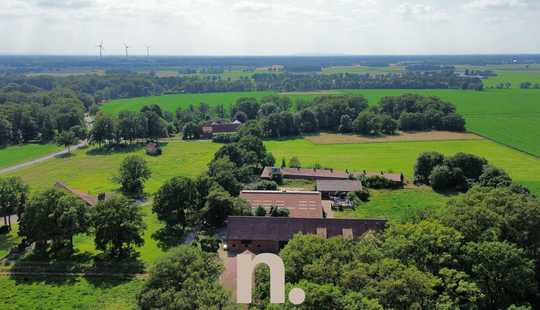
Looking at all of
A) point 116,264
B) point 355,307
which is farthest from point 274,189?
point 355,307

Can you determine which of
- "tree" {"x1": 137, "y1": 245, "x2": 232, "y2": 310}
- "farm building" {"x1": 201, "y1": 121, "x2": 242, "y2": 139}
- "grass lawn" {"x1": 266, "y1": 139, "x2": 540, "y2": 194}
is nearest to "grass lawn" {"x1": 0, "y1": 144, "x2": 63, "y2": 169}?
"farm building" {"x1": 201, "y1": 121, "x2": 242, "y2": 139}

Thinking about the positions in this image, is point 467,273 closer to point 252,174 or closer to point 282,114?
point 252,174

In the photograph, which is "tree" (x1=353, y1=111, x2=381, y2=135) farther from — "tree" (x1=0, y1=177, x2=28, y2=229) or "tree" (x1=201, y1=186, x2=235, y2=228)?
"tree" (x1=0, y1=177, x2=28, y2=229)

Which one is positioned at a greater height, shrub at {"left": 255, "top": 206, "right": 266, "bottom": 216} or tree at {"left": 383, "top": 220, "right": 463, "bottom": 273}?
tree at {"left": 383, "top": 220, "right": 463, "bottom": 273}

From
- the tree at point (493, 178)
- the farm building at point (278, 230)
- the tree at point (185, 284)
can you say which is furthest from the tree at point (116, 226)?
the tree at point (493, 178)

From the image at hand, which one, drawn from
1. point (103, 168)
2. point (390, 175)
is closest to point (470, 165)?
point (390, 175)
